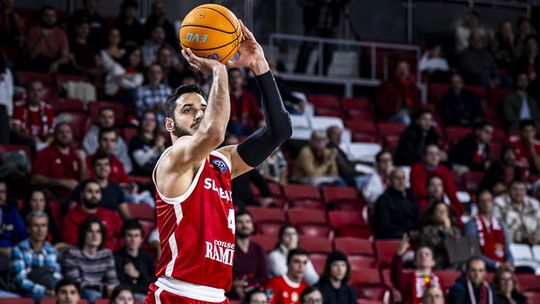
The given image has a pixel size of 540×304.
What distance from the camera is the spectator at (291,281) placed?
10000 millimetres

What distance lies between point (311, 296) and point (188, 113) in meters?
4.69

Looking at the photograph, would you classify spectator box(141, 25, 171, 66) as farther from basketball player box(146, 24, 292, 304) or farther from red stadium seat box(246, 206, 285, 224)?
basketball player box(146, 24, 292, 304)

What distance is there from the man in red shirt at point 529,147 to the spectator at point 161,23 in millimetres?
4843

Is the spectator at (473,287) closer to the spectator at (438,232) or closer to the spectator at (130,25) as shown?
the spectator at (438,232)

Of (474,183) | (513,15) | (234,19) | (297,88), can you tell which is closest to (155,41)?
(297,88)

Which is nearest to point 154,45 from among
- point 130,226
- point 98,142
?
point 98,142

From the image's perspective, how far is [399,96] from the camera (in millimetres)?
15469

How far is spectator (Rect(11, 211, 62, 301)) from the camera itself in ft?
30.5

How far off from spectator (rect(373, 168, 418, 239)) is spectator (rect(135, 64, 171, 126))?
2774 mm

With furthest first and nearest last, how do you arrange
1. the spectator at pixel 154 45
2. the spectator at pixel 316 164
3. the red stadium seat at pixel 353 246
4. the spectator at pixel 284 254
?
the spectator at pixel 154 45, the spectator at pixel 316 164, the red stadium seat at pixel 353 246, the spectator at pixel 284 254

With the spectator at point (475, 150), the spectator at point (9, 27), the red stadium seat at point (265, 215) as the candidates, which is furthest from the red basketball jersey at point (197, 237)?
the spectator at point (475, 150)

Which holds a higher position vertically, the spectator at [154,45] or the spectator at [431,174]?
the spectator at [154,45]

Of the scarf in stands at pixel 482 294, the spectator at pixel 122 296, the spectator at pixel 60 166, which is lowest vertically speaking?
the spectator at pixel 122 296

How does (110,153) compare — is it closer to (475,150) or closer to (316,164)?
(316,164)
